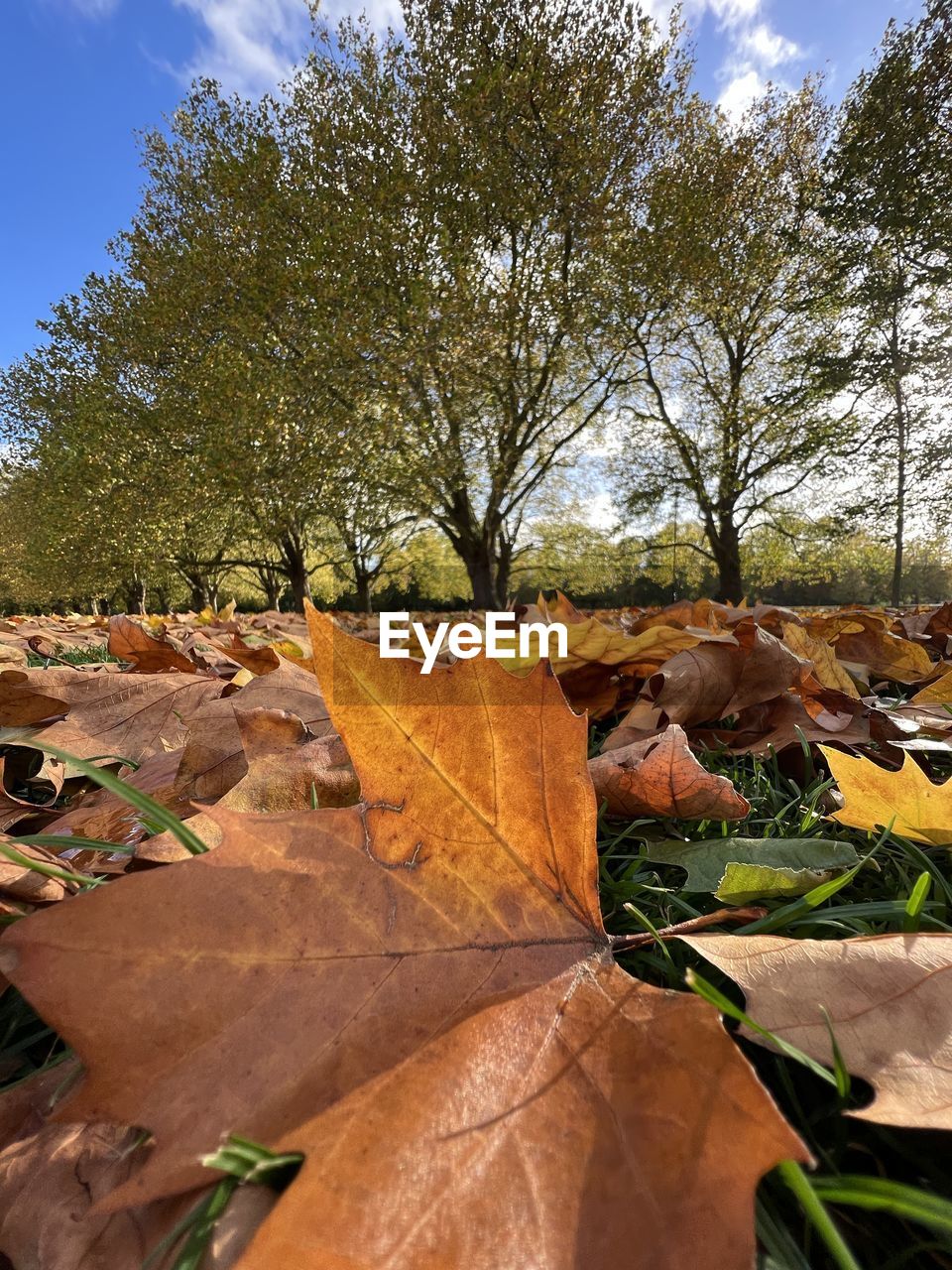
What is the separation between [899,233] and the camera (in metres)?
13.6

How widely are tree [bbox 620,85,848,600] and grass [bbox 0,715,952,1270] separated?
1429 cm

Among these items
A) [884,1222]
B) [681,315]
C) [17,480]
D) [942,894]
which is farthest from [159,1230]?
[17,480]

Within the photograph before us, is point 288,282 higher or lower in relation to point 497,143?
lower

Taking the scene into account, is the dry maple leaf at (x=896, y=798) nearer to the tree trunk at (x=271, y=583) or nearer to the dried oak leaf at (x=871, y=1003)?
the dried oak leaf at (x=871, y=1003)

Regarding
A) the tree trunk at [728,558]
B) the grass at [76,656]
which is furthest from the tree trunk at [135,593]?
the grass at [76,656]

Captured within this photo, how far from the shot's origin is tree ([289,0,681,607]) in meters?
11.7

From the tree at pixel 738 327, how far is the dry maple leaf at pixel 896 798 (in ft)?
46.8

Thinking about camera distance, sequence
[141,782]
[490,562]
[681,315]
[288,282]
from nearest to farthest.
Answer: [141,782] → [288,282] → [681,315] → [490,562]

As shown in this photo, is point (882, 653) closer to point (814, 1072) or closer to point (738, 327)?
point (814, 1072)

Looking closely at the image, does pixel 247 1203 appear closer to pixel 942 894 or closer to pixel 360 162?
pixel 942 894

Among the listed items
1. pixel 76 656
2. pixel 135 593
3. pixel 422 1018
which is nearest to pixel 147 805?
pixel 422 1018

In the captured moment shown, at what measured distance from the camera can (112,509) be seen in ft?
40.1

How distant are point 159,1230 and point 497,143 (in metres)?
14.8

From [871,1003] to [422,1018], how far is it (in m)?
0.28
